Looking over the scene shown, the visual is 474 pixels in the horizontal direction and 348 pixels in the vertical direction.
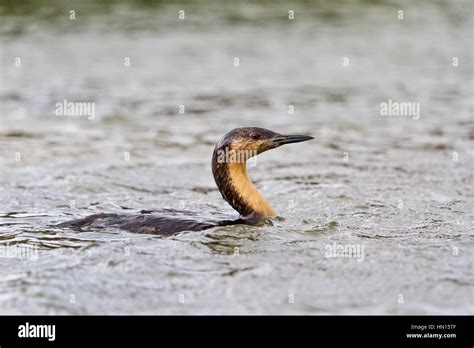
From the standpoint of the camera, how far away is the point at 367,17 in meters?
22.4

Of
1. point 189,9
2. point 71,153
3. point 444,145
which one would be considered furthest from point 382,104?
point 189,9

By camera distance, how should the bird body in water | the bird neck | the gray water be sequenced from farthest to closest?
the bird neck
the bird body in water
the gray water

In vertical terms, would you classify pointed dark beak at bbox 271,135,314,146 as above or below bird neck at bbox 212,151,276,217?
above

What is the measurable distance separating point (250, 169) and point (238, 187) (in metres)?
3.34

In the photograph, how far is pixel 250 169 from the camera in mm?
12086

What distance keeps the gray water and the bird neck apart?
0.71 ft

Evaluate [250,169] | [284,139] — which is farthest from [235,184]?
[250,169]

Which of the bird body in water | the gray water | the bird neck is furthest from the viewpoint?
the bird neck

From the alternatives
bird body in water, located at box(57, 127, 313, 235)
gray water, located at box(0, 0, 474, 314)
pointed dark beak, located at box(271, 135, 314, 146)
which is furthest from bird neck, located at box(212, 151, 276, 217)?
pointed dark beak, located at box(271, 135, 314, 146)

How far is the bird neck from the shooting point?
8734 millimetres

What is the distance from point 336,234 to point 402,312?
6.91 feet

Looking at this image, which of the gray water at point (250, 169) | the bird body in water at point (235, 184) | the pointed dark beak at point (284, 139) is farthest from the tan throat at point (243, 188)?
the pointed dark beak at point (284, 139)

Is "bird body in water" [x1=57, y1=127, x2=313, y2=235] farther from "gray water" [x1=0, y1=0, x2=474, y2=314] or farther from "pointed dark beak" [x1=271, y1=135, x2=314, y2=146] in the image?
"gray water" [x1=0, y1=0, x2=474, y2=314]

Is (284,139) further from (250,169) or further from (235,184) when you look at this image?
(250,169)
